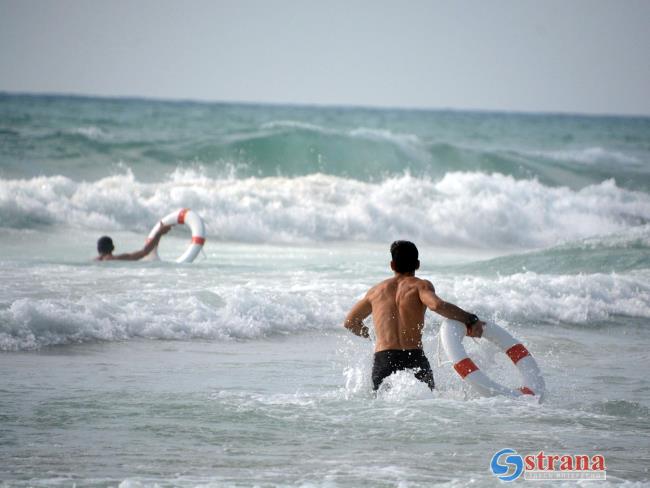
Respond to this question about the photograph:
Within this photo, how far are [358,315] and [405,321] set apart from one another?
0.39 m

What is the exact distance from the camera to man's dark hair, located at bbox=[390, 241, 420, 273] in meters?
7.05

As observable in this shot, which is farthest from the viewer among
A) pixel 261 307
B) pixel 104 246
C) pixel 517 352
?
pixel 104 246

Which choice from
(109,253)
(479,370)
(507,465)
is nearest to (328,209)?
(109,253)

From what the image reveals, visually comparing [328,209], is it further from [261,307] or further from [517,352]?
[517,352]

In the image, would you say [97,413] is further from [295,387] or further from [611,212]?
[611,212]

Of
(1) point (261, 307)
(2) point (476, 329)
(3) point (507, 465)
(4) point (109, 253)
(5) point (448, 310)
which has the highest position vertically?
(4) point (109, 253)

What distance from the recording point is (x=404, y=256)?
23.2 ft

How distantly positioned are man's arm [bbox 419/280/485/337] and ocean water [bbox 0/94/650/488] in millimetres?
464

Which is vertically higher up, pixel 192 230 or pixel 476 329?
pixel 192 230

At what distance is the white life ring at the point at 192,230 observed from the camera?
1441 centimetres

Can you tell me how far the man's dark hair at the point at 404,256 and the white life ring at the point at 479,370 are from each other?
0.44 m

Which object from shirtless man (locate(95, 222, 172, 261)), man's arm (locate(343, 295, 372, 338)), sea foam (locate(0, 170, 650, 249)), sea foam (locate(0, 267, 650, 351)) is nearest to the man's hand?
man's arm (locate(343, 295, 372, 338))

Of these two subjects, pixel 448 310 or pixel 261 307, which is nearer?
pixel 448 310

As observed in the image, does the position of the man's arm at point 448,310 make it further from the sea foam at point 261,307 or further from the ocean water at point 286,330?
the sea foam at point 261,307
